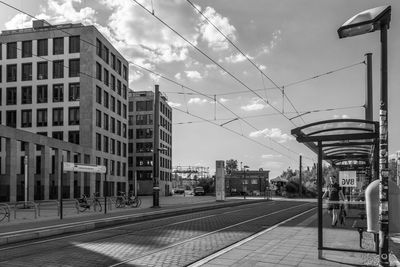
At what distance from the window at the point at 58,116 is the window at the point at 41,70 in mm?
4815

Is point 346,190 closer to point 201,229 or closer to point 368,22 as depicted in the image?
point 201,229

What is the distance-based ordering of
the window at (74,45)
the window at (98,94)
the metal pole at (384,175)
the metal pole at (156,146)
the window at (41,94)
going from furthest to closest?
the window at (41,94)
the window at (98,94)
the window at (74,45)
the metal pole at (156,146)
the metal pole at (384,175)

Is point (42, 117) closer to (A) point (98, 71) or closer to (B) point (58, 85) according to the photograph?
(B) point (58, 85)

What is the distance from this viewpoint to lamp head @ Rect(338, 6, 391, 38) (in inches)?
287

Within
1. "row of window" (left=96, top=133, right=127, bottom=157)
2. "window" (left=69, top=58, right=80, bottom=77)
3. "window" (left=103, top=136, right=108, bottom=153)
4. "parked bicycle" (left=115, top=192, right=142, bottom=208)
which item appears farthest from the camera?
"window" (left=103, top=136, right=108, bottom=153)

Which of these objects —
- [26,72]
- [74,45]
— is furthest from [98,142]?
[26,72]

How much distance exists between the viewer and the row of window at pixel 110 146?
6439cm

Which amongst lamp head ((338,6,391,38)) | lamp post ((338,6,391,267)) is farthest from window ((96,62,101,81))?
lamp post ((338,6,391,267))

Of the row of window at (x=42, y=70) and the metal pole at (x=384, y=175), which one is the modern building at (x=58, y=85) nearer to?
the row of window at (x=42, y=70)

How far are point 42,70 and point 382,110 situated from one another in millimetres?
62124

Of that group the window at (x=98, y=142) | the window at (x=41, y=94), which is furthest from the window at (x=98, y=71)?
the window at (x=98, y=142)

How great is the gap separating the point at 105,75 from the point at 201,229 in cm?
5340

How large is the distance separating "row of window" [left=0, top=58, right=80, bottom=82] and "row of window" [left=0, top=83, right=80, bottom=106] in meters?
1.25

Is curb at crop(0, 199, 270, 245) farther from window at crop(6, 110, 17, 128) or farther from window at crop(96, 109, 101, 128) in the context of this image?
window at crop(6, 110, 17, 128)
